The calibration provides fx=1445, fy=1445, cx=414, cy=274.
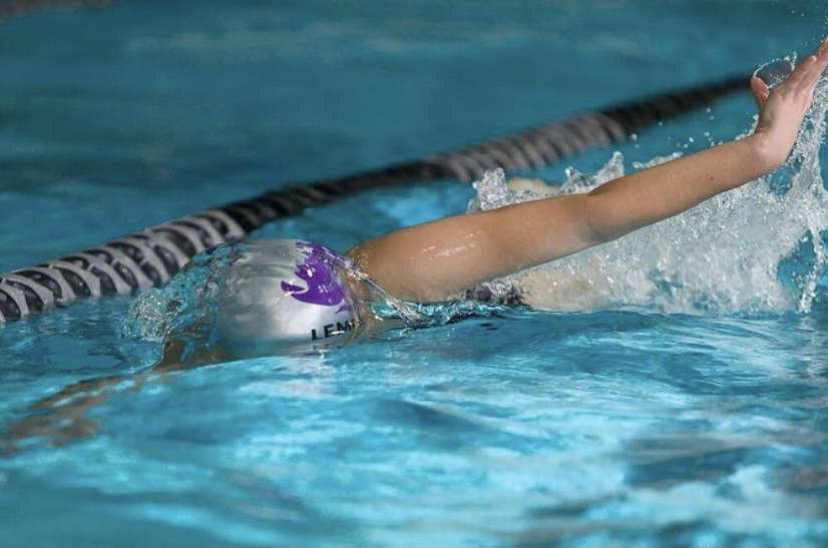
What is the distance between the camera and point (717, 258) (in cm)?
341

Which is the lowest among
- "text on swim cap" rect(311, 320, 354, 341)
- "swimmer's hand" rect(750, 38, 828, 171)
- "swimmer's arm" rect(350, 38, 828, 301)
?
"text on swim cap" rect(311, 320, 354, 341)

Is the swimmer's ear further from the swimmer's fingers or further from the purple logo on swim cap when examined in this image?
the purple logo on swim cap

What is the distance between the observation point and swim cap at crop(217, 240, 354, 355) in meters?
2.51

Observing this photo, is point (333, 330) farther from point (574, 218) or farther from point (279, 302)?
point (574, 218)

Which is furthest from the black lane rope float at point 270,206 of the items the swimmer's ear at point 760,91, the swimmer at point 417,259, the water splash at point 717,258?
the swimmer's ear at point 760,91

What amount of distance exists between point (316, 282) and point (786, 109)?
90cm

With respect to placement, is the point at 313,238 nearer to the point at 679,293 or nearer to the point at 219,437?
the point at 679,293

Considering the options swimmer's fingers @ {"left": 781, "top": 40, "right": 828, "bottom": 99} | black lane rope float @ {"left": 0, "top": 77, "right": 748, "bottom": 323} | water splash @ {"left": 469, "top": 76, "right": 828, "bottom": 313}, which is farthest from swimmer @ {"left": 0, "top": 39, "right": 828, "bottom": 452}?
black lane rope float @ {"left": 0, "top": 77, "right": 748, "bottom": 323}

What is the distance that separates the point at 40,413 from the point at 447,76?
4175mm

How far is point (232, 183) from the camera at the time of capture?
16.6ft

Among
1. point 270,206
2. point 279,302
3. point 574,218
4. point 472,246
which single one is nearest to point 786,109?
point 574,218

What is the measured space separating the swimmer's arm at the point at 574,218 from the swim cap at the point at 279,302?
0.69 ft

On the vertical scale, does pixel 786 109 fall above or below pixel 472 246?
above

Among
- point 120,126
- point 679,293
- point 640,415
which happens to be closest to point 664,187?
point 640,415
